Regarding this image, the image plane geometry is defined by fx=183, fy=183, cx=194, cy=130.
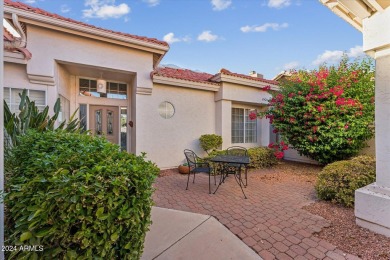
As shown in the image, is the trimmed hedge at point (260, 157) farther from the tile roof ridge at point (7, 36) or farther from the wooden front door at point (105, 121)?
the tile roof ridge at point (7, 36)

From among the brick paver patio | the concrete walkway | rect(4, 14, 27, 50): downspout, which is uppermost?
rect(4, 14, 27, 50): downspout

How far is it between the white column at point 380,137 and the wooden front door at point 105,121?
7.62m

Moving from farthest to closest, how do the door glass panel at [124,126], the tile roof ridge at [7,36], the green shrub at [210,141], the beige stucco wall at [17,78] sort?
the green shrub at [210,141] < the door glass panel at [124,126] < the beige stucco wall at [17,78] < the tile roof ridge at [7,36]

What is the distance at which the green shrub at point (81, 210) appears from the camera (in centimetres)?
129

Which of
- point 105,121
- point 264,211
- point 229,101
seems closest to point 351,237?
point 264,211

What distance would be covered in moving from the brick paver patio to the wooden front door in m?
3.08

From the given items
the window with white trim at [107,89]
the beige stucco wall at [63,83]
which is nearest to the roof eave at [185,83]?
the window with white trim at [107,89]

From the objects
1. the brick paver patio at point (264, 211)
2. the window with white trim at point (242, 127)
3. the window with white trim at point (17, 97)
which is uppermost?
the window with white trim at point (17, 97)

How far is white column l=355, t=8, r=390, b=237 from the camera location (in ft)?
9.53

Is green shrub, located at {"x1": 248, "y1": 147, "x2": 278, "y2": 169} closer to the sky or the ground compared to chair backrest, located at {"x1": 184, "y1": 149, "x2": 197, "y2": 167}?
closer to the ground

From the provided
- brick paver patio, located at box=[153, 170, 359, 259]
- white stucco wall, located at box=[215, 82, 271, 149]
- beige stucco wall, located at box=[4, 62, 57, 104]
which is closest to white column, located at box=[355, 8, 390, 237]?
brick paver patio, located at box=[153, 170, 359, 259]

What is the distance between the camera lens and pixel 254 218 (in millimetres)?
3498

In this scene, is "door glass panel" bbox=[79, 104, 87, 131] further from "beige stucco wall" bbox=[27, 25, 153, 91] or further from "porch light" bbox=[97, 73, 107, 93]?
"beige stucco wall" bbox=[27, 25, 153, 91]

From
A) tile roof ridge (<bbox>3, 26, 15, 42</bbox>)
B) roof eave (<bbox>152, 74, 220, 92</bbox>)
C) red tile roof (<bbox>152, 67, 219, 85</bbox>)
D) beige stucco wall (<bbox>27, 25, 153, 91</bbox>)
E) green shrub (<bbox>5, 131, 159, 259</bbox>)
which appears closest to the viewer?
green shrub (<bbox>5, 131, 159, 259</bbox>)
